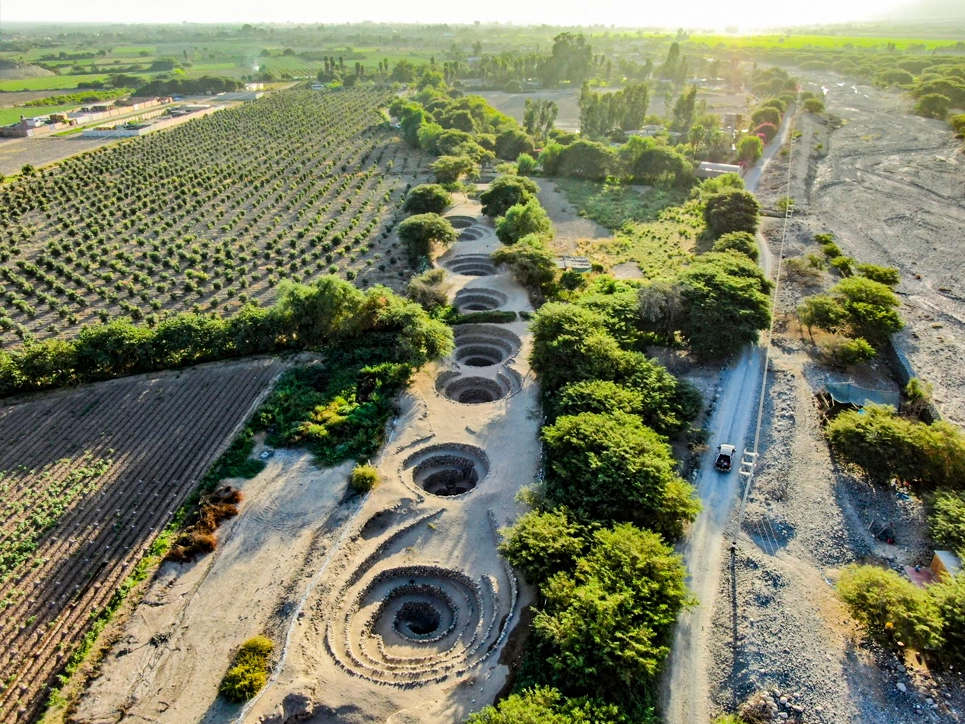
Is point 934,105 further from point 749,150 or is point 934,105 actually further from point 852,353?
point 852,353

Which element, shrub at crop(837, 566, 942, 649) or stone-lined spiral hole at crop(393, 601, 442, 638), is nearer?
shrub at crop(837, 566, 942, 649)

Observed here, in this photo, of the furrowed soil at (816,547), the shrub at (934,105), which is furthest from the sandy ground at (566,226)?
the shrub at (934,105)

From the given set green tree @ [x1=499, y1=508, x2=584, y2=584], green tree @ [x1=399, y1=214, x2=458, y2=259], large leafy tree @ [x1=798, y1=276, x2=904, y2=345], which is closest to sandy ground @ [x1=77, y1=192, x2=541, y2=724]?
green tree @ [x1=499, y1=508, x2=584, y2=584]

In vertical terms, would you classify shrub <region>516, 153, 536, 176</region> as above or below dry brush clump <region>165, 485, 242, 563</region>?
above

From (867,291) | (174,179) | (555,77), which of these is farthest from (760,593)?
(555,77)

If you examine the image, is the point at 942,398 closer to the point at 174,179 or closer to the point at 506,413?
the point at 506,413

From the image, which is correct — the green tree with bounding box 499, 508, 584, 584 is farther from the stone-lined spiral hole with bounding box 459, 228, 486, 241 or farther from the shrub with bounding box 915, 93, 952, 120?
the shrub with bounding box 915, 93, 952, 120

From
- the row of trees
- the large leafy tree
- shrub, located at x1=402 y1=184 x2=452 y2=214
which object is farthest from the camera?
shrub, located at x1=402 y1=184 x2=452 y2=214
